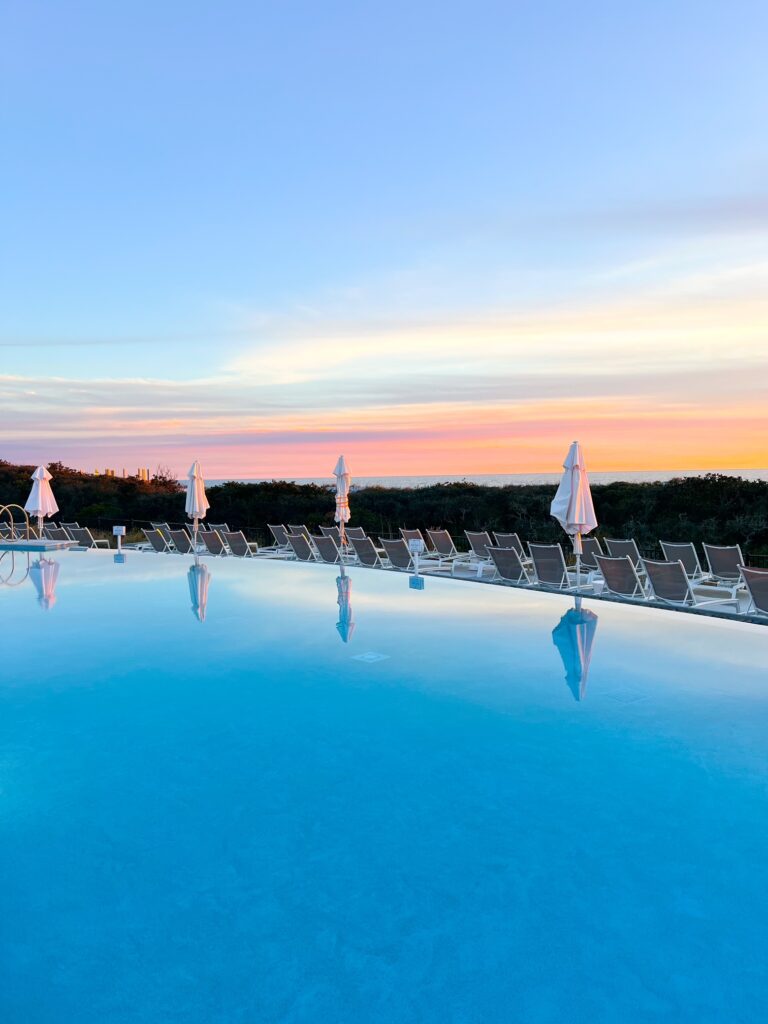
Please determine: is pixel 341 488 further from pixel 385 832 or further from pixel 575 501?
pixel 385 832

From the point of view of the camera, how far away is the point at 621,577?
927cm

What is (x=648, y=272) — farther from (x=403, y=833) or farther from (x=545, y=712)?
(x=403, y=833)

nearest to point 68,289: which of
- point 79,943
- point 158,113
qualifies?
point 158,113

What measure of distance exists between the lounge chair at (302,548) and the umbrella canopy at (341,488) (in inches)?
44.4

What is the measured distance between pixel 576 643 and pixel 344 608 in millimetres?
2812

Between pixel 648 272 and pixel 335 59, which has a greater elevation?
pixel 335 59

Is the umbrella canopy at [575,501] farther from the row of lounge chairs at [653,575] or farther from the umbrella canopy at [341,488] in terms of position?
the umbrella canopy at [341,488]

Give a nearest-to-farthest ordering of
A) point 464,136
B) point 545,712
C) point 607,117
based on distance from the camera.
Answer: point 545,712 < point 607,117 < point 464,136

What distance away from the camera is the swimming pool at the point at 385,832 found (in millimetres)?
2344

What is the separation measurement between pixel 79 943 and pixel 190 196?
13.7m

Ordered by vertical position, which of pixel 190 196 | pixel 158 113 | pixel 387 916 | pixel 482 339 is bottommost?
pixel 387 916

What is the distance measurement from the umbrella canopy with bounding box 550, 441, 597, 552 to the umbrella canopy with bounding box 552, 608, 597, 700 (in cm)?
196

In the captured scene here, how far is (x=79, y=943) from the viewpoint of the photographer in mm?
2545

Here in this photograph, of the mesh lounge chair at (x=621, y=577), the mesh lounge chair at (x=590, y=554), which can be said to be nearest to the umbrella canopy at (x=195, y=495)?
the mesh lounge chair at (x=590, y=554)
